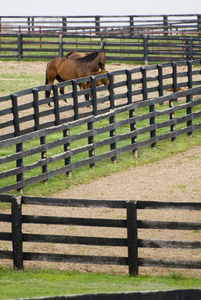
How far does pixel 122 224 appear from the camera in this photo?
7316 mm

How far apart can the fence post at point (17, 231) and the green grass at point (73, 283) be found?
0.13 meters

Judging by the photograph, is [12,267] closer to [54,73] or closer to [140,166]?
[140,166]

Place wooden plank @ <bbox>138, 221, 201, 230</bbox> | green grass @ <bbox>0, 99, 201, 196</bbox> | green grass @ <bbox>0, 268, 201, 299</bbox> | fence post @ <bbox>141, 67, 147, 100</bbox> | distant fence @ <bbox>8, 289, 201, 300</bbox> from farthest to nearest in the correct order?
fence post @ <bbox>141, 67, 147, 100</bbox> → green grass @ <bbox>0, 99, 201, 196</bbox> → wooden plank @ <bbox>138, 221, 201, 230</bbox> → green grass @ <bbox>0, 268, 201, 299</bbox> → distant fence @ <bbox>8, 289, 201, 300</bbox>

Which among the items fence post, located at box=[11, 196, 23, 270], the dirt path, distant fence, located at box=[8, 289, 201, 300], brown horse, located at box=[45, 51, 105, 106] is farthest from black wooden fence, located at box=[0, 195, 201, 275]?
brown horse, located at box=[45, 51, 105, 106]

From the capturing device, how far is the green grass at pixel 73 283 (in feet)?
19.8

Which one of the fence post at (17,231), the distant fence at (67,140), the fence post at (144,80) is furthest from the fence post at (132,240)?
the fence post at (144,80)

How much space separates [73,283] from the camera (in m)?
6.59

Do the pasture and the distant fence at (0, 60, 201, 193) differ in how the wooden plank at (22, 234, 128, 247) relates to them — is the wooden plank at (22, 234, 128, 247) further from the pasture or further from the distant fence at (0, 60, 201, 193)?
the distant fence at (0, 60, 201, 193)

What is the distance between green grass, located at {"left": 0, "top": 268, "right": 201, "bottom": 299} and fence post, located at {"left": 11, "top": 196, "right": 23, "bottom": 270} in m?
0.13

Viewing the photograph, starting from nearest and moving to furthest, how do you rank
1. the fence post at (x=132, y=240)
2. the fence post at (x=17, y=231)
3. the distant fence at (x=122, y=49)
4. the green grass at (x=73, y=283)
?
the green grass at (x=73, y=283) < the fence post at (x=132, y=240) < the fence post at (x=17, y=231) < the distant fence at (x=122, y=49)

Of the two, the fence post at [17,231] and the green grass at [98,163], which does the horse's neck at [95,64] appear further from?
the fence post at [17,231]

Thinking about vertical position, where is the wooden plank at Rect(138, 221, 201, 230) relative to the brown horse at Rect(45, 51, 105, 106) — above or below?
below

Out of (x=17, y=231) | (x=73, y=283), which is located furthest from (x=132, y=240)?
(x=17, y=231)

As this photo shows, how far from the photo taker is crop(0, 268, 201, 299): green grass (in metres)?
6.04
